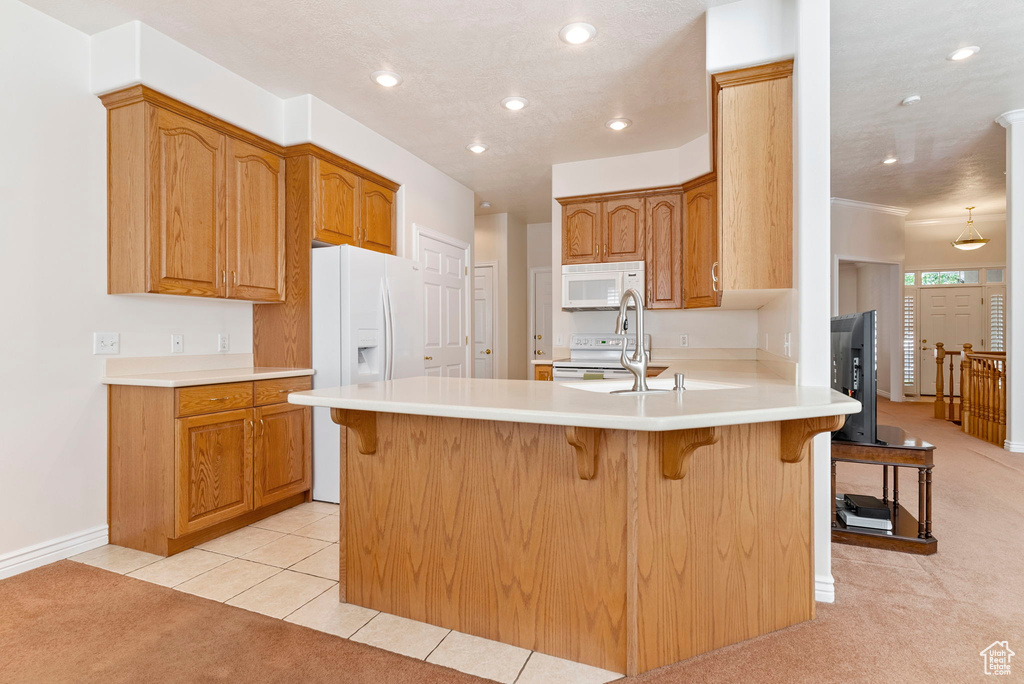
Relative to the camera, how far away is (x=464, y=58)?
2992 millimetres

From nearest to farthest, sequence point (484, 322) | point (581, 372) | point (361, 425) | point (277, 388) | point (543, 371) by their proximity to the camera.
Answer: point (361, 425) < point (277, 388) < point (581, 372) < point (543, 371) < point (484, 322)

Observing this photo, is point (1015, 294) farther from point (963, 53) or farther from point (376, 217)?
point (376, 217)

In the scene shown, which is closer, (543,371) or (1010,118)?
(1010,118)

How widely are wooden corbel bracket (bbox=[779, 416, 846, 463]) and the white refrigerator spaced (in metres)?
2.49

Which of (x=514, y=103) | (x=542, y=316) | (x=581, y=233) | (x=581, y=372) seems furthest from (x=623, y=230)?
(x=542, y=316)

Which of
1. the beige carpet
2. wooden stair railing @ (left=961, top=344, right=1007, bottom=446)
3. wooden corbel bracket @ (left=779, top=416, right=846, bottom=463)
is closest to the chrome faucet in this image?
wooden corbel bracket @ (left=779, top=416, right=846, bottom=463)

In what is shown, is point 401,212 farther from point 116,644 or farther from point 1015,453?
point 1015,453

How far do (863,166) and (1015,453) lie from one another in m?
2.82

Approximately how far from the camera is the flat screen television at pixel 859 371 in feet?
8.28

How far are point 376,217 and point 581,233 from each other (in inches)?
71.6

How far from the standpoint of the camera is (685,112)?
372 cm

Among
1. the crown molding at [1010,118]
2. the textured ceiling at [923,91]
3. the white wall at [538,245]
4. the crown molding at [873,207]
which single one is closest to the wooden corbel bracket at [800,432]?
the textured ceiling at [923,91]

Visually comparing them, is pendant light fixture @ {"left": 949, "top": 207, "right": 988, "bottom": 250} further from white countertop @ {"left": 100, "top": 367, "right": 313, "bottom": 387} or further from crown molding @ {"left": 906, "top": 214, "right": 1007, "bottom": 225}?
white countertop @ {"left": 100, "top": 367, "right": 313, "bottom": 387}

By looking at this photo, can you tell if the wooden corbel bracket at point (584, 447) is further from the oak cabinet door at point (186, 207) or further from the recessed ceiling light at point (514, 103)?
the recessed ceiling light at point (514, 103)
